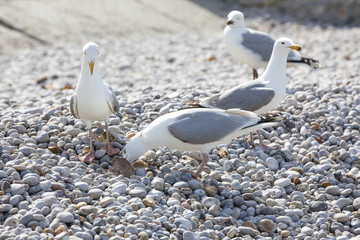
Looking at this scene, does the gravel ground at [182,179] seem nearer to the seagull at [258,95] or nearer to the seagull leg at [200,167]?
the seagull leg at [200,167]

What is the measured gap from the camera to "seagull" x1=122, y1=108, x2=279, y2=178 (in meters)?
4.83

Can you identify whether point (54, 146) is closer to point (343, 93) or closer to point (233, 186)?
point (233, 186)

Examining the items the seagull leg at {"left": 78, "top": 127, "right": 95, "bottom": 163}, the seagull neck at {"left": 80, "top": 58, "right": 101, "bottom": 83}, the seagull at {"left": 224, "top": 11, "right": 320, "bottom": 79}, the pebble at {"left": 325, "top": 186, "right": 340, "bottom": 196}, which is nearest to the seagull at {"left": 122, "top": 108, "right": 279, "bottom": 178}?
the seagull leg at {"left": 78, "top": 127, "right": 95, "bottom": 163}

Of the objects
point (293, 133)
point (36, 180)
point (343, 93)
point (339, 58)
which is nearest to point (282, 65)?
point (293, 133)

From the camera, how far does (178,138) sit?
4.84 m

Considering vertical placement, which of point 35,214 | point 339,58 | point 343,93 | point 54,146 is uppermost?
point 339,58

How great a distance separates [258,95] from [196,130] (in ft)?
3.62

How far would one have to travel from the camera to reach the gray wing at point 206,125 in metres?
Answer: 4.81

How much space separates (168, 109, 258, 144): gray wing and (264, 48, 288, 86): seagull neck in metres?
0.99

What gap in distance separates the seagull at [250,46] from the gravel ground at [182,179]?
1.34 ft

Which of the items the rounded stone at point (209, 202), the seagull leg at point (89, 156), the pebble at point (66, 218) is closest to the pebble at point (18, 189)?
the pebble at point (66, 218)

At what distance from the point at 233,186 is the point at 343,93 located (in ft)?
9.77

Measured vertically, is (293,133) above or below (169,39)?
below

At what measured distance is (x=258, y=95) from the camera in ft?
18.4
